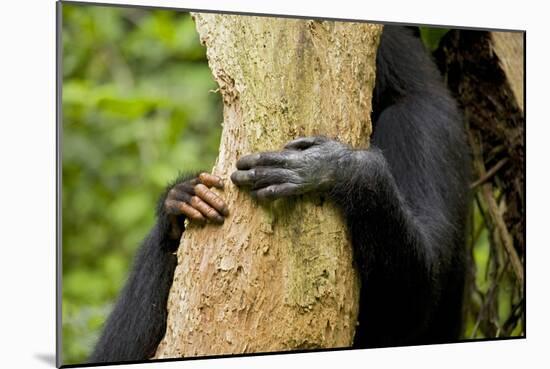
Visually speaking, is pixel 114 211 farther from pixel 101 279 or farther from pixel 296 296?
A: pixel 296 296

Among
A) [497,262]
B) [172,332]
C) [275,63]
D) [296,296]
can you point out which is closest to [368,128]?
[275,63]

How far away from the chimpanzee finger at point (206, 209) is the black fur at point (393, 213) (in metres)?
0.12

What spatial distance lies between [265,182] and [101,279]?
1691 millimetres

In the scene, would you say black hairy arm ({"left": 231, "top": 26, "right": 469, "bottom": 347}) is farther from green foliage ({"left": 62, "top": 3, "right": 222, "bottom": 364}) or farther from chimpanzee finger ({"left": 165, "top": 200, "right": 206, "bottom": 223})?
green foliage ({"left": 62, "top": 3, "right": 222, "bottom": 364})

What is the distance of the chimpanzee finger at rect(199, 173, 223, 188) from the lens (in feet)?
9.77

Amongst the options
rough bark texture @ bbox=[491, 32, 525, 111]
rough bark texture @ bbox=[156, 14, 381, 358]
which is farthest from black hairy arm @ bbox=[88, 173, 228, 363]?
rough bark texture @ bbox=[491, 32, 525, 111]

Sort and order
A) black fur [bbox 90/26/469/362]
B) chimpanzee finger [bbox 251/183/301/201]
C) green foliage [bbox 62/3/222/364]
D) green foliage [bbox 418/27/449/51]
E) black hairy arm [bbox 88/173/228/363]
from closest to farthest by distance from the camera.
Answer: chimpanzee finger [bbox 251/183/301/201] → black fur [bbox 90/26/469/362] → black hairy arm [bbox 88/173/228/363] → green foliage [bbox 418/27/449/51] → green foliage [bbox 62/3/222/364]

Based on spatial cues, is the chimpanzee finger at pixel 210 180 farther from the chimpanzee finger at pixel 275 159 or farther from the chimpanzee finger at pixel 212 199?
the chimpanzee finger at pixel 275 159

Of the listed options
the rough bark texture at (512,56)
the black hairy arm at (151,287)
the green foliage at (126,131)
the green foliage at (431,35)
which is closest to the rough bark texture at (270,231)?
the black hairy arm at (151,287)

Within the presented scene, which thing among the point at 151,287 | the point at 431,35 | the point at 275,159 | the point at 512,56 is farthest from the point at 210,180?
the point at 512,56

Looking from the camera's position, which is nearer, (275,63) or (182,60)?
(275,63)

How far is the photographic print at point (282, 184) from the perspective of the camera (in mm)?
2945

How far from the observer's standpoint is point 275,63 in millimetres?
3000

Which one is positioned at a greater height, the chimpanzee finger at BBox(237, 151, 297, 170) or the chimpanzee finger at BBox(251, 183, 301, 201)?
the chimpanzee finger at BBox(237, 151, 297, 170)
